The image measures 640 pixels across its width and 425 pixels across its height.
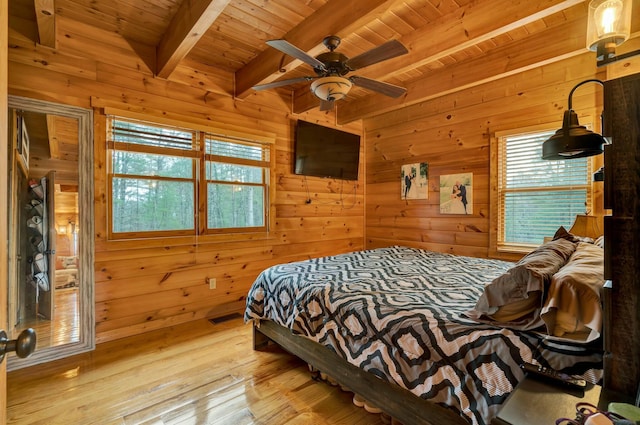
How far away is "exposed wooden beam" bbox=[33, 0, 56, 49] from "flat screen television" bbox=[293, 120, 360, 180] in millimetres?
2553

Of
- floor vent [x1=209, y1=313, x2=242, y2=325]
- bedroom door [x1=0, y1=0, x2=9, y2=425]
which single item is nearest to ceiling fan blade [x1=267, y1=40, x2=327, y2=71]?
bedroom door [x1=0, y1=0, x2=9, y2=425]

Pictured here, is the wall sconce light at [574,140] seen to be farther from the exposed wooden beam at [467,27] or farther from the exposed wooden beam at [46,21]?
the exposed wooden beam at [46,21]

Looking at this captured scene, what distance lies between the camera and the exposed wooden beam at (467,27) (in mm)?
2146

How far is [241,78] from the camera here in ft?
11.4

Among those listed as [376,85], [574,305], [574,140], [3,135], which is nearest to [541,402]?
[574,305]

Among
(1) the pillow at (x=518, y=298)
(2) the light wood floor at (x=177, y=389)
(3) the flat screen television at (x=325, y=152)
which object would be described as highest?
(3) the flat screen television at (x=325, y=152)

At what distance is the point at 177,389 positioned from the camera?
2.03m

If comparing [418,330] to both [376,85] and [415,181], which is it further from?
[415,181]

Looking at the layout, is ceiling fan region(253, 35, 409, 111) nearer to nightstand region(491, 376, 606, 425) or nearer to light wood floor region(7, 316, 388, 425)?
nightstand region(491, 376, 606, 425)

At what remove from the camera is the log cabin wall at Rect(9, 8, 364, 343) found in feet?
8.40

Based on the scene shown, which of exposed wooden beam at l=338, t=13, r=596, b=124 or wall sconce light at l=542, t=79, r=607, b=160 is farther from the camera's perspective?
exposed wooden beam at l=338, t=13, r=596, b=124

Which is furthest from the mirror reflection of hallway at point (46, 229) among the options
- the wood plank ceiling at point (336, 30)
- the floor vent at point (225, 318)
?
the floor vent at point (225, 318)

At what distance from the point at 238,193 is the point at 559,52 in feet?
11.5

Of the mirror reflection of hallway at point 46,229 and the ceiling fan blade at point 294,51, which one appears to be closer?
the ceiling fan blade at point 294,51
